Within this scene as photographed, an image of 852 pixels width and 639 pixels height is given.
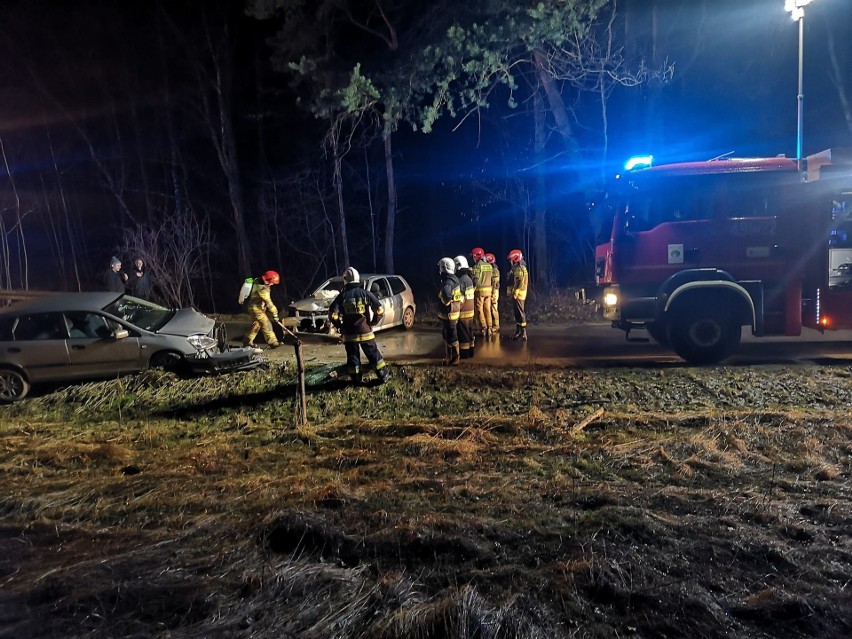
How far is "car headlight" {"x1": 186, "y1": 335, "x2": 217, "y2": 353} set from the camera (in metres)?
8.95

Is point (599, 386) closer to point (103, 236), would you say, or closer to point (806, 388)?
point (806, 388)

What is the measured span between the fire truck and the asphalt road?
28.7 inches

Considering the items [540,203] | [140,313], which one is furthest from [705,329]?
[540,203]

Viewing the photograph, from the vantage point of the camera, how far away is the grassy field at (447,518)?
3016 millimetres

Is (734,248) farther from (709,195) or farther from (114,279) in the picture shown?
(114,279)

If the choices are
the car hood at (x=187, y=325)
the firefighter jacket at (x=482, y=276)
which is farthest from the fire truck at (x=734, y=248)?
the car hood at (x=187, y=325)

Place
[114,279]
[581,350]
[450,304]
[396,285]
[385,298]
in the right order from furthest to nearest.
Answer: [396,285], [385,298], [114,279], [581,350], [450,304]

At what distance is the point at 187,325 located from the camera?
9.26 m

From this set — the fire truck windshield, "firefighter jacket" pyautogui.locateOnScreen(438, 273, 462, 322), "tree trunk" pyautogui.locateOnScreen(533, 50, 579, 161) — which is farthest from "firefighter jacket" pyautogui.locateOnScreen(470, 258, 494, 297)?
"tree trunk" pyautogui.locateOnScreen(533, 50, 579, 161)

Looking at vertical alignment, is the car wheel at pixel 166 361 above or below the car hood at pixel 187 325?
below

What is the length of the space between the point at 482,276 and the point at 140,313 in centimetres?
562

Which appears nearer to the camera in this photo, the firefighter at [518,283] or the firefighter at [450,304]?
the firefighter at [450,304]

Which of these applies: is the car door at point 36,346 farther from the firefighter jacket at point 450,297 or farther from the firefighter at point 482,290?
the firefighter at point 482,290

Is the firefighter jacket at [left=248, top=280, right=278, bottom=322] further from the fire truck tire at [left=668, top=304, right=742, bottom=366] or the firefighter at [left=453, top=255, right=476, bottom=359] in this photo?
the fire truck tire at [left=668, top=304, right=742, bottom=366]
